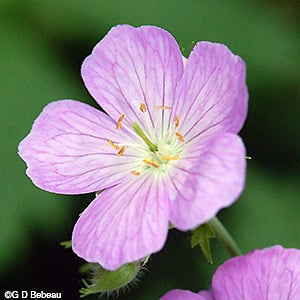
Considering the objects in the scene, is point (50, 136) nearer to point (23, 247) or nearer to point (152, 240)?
point (152, 240)

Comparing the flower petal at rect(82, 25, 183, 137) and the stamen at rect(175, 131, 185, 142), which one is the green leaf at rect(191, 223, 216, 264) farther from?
the flower petal at rect(82, 25, 183, 137)

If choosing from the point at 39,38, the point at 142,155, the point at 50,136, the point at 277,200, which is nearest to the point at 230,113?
the point at 142,155

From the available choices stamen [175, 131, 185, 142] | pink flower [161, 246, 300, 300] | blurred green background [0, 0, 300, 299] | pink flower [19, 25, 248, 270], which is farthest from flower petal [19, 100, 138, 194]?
blurred green background [0, 0, 300, 299]

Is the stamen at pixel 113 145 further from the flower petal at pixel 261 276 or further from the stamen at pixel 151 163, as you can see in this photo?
the flower petal at pixel 261 276

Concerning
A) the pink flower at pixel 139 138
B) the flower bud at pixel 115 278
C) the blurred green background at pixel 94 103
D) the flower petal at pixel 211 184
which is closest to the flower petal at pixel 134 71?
the pink flower at pixel 139 138

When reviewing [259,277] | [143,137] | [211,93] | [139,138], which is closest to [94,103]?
[139,138]

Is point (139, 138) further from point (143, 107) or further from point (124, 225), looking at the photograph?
point (124, 225)
